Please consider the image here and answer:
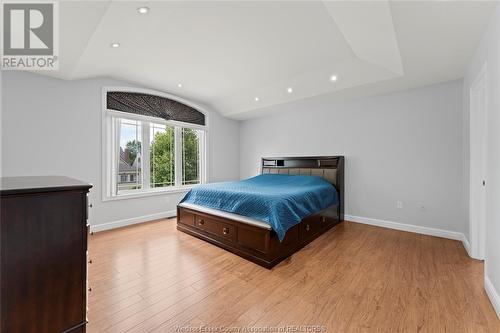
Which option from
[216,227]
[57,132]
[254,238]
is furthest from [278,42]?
[57,132]

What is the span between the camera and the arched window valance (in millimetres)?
3738

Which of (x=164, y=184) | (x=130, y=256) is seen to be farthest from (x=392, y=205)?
(x=164, y=184)

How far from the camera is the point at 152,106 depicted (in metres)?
4.18

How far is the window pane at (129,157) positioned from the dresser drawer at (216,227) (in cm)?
163

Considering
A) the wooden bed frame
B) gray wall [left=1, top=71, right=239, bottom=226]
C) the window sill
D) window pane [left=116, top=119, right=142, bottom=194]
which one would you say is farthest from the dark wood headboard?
gray wall [left=1, top=71, right=239, bottom=226]

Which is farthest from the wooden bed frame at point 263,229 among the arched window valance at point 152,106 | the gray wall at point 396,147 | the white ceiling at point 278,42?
the arched window valance at point 152,106

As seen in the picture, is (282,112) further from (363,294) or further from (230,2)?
(363,294)

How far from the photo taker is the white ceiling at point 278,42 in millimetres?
1902

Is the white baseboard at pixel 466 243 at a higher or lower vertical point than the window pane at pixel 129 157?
lower

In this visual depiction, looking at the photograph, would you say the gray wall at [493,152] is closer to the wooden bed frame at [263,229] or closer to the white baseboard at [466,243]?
the white baseboard at [466,243]

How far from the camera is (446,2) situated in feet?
5.52

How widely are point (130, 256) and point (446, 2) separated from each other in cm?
381

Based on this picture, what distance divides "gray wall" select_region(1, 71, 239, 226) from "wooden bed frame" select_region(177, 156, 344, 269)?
131cm

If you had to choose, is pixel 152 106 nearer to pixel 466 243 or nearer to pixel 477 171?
pixel 477 171
